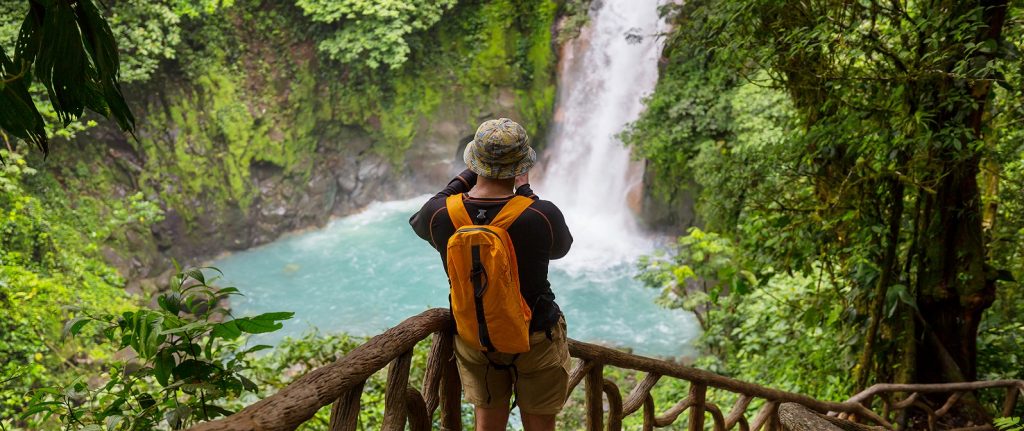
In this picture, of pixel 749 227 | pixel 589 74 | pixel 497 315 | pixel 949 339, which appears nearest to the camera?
pixel 497 315

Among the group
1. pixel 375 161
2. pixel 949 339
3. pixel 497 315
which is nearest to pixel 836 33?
pixel 949 339

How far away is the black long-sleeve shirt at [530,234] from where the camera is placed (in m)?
1.69

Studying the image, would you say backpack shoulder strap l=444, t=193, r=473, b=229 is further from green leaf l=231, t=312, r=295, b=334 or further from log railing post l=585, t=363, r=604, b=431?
log railing post l=585, t=363, r=604, b=431

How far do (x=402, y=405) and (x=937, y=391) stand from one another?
3.06 m

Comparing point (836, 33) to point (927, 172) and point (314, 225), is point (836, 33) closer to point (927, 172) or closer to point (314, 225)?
point (927, 172)

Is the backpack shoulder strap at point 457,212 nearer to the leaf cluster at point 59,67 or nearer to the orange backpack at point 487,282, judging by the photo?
the orange backpack at point 487,282

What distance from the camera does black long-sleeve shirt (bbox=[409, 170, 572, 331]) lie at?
5.55 feet

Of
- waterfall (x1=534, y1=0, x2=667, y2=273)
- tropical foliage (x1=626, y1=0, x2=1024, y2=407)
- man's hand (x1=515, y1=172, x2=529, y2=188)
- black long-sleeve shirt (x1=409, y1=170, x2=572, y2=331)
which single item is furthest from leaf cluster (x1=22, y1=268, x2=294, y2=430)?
waterfall (x1=534, y1=0, x2=667, y2=273)

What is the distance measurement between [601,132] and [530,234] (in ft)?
43.4

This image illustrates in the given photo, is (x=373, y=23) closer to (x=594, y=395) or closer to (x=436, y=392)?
(x=594, y=395)

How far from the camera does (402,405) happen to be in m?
1.52

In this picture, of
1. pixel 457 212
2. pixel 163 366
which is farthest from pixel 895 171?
pixel 163 366

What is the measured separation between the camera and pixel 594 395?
2332mm

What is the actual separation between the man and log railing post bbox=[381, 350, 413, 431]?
11.1 inches
